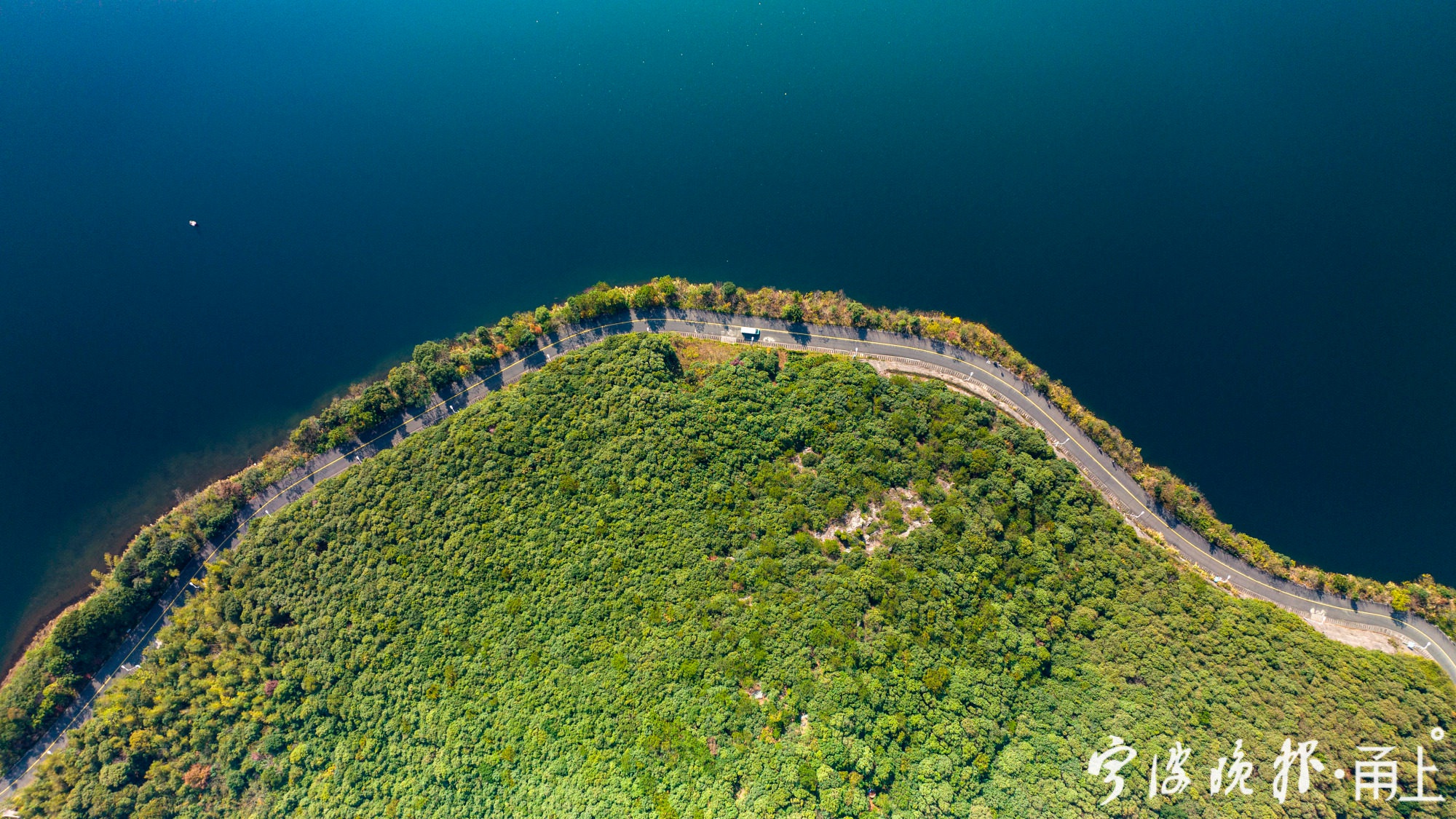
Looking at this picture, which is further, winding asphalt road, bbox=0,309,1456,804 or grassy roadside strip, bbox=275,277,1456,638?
grassy roadside strip, bbox=275,277,1456,638

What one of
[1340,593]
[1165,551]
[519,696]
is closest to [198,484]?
[519,696]

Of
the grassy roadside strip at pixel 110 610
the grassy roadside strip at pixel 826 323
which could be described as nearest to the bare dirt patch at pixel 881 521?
the grassy roadside strip at pixel 826 323

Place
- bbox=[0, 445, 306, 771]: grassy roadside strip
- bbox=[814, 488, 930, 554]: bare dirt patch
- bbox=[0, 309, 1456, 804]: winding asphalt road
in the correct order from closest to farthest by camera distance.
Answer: bbox=[814, 488, 930, 554]: bare dirt patch
bbox=[0, 445, 306, 771]: grassy roadside strip
bbox=[0, 309, 1456, 804]: winding asphalt road

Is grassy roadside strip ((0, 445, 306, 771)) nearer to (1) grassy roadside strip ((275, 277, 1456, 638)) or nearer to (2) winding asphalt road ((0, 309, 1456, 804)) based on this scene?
(2) winding asphalt road ((0, 309, 1456, 804))

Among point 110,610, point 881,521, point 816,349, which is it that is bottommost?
point 110,610

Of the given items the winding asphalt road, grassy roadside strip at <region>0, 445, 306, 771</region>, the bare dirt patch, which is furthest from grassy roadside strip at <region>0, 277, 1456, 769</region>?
the bare dirt patch

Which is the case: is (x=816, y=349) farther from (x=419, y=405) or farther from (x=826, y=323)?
(x=419, y=405)

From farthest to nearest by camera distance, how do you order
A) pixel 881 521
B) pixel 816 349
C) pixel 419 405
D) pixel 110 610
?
pixel 816 349
pixel 419 405
pixel 110 610
pixel 881 521

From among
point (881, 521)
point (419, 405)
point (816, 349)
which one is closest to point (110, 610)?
point (419, 405)
